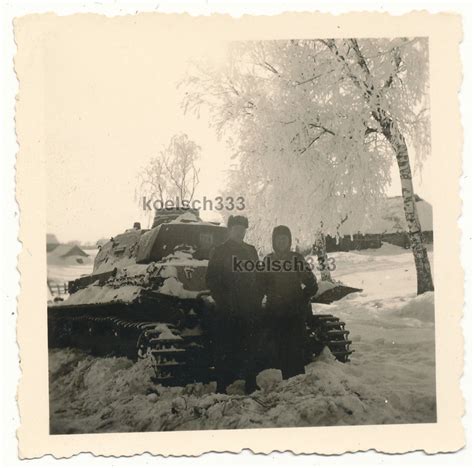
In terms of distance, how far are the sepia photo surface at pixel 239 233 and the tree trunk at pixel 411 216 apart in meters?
0.02

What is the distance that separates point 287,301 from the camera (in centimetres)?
489

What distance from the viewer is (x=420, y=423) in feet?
16.3

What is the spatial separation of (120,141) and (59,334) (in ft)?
5.28

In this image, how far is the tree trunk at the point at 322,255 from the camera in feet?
16.3

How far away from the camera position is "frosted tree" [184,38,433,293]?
5.04m

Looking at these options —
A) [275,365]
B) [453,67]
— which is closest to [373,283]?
[275,365]

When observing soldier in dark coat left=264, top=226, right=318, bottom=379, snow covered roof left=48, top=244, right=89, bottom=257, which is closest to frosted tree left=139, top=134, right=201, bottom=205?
snow covered roof left=48, top=244, right=89, bottom=257

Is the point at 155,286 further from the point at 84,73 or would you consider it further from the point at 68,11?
the point at 68,11

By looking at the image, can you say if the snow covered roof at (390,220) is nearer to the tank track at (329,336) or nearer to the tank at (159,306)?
the tank at (159,306)

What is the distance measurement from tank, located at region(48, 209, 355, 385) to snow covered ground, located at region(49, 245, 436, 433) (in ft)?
0.32

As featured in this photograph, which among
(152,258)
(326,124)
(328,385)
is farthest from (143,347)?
(326,124)

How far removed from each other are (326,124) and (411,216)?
1.04 m

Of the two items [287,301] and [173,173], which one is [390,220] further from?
[173,173]

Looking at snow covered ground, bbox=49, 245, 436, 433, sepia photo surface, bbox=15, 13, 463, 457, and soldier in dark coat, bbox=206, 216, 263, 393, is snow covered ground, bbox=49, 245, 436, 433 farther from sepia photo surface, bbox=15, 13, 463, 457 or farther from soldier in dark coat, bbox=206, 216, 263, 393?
soldier in dark coat, bbox=206, 216, 263, 393
